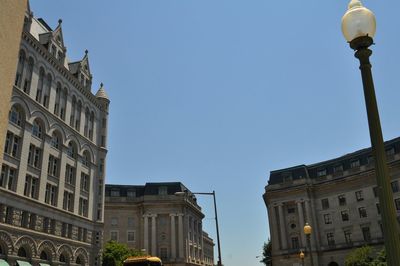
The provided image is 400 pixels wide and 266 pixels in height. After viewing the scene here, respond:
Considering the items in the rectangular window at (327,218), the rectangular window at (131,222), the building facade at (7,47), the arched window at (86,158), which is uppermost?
the arched window at (86,158)

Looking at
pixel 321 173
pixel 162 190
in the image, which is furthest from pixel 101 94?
pixel 321 173

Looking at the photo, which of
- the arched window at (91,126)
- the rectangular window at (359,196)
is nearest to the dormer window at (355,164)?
the rectangular window at (359,196)

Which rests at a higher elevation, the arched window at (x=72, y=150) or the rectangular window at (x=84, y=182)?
the arched window at (x=72, y=150)

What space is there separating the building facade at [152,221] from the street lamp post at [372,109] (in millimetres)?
85193

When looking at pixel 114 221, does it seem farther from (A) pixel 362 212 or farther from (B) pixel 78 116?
(A) pixel 362 212

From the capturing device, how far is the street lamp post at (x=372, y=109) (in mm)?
6098

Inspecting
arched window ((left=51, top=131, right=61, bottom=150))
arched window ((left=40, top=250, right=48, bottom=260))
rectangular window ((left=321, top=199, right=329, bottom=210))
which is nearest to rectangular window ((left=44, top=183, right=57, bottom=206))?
arched window ((left=51, top=131, right=61, bottom=150))

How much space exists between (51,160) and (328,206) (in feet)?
190

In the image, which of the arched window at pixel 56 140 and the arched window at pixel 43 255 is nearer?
the arched window at pixel 43 255

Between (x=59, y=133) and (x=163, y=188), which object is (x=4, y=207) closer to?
(x=59, y=133)

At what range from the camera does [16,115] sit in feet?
150

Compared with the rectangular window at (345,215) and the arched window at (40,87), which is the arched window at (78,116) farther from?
the rectangular window at (345,215)

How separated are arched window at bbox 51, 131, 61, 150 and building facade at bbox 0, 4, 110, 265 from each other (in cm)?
14

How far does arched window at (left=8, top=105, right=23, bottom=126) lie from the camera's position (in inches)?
1763
